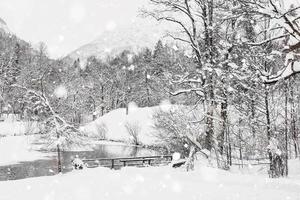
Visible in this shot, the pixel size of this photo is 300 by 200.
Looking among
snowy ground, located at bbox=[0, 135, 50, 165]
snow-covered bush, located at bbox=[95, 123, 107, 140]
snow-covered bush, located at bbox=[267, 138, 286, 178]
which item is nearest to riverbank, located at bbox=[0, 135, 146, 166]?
snowy ground, located at bbox=[0, 135, 50, 165]

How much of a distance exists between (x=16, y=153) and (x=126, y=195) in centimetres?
4028

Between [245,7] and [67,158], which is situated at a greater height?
[245,7]

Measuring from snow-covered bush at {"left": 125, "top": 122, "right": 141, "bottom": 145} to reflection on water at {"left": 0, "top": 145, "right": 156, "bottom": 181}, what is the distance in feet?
7.72

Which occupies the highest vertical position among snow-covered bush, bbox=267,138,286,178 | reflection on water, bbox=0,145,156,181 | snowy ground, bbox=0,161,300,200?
snow-covered bush, bbox=267,138,286,178

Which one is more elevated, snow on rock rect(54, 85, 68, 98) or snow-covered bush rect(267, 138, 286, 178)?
snow on rock rect(54, 85, 68, 98)

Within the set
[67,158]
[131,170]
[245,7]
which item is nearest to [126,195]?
[131,170]

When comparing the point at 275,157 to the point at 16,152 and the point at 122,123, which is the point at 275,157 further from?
the point at 122,123

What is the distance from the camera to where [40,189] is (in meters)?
16.0

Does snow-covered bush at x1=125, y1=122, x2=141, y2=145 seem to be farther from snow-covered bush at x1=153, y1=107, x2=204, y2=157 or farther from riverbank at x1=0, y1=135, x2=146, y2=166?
snow-covered bush at x1=153, y1=107, x2=204, y2=157

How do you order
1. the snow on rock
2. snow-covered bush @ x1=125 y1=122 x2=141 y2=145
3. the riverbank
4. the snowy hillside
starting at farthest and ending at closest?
1. the snow on rock
2. the snowy hillside
3. snow-covered bush @ x1=125 y1=122 x2=141 y2=145
4. the riverbank

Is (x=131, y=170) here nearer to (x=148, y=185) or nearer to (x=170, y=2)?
(x=148, y=185)

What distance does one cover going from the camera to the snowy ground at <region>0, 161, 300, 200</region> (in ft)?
38.6

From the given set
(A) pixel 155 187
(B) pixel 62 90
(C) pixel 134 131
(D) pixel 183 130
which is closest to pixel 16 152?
(C) pixel 134 131

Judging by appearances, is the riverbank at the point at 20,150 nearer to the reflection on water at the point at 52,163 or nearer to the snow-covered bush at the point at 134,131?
the reflection on water at the point at 52,163
